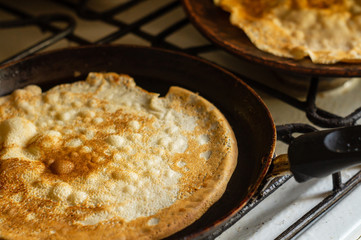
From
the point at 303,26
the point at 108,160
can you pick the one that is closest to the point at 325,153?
the point at 108,160

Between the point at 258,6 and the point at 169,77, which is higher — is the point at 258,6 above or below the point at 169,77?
above

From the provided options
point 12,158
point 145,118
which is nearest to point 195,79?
point 145,118

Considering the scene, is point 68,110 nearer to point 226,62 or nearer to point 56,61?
point 56,61

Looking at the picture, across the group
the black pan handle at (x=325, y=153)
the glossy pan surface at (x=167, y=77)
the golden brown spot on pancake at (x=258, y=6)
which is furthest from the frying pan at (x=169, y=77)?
the golden brown spot on pancake at (x=258, y=6)

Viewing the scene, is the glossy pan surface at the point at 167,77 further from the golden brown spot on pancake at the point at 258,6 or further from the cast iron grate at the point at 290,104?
the golden brown spot on pancake at the point at 258,6

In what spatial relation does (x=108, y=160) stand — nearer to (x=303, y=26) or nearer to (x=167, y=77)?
(x=167, y=77)

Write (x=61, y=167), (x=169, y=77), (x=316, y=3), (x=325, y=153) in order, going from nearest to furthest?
1. (x=325, y=153)
2. (x=61, y=167)
3. (x=169, y=77)
4. (x=316, y=3)

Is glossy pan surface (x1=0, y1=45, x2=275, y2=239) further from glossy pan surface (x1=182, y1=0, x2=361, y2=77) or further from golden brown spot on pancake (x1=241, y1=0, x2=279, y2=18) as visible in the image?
golden brown spot on pancake (x1=241, y1=0, x2=279, y2=18)

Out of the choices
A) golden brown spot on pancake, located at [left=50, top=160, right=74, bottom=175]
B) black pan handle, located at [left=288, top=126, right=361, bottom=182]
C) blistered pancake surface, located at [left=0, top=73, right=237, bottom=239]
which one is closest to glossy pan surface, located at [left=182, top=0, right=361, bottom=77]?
blistered pancake surface, located at [left=0, top=73, right=237, bottom=239]
